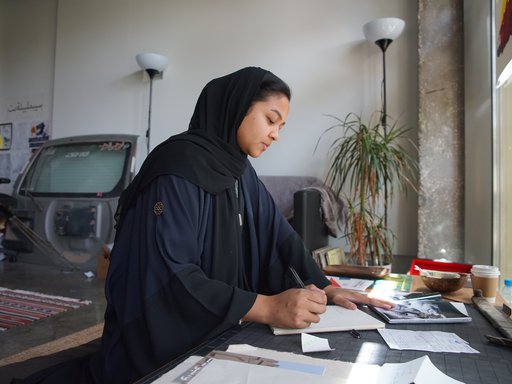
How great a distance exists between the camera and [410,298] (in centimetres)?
104

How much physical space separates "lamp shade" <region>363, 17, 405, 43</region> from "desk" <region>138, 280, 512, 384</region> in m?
2.97

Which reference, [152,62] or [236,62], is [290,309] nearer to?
[236,62]

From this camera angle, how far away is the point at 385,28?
10.8 ft

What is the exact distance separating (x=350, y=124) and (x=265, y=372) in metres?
3.42

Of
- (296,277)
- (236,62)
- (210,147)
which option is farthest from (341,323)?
(236,62)

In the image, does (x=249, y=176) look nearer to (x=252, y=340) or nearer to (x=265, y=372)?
(x=252, y=340)

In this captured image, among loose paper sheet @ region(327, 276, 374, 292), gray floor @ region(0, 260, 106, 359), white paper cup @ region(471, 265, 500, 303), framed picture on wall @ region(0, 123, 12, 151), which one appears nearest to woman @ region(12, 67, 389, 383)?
loose paper sheet @ region(327, 276, 374, 292)

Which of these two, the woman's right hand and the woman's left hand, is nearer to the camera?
the woman's right hand

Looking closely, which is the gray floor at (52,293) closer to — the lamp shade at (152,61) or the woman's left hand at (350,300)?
the woman's left hand at (350,300)

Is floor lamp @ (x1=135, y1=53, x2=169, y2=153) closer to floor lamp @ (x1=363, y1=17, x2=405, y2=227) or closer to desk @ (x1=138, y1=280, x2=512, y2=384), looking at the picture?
floor lamp @ (x1=363, y1=17, x2=405, y2=227)

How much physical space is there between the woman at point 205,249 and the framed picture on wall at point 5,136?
5901 mm

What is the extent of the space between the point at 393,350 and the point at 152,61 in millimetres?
4243

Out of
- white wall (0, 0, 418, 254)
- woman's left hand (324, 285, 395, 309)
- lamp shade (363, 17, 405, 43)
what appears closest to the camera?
woman's left hand (324, 285, 395, 309)

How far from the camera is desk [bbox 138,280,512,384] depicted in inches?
23.6
